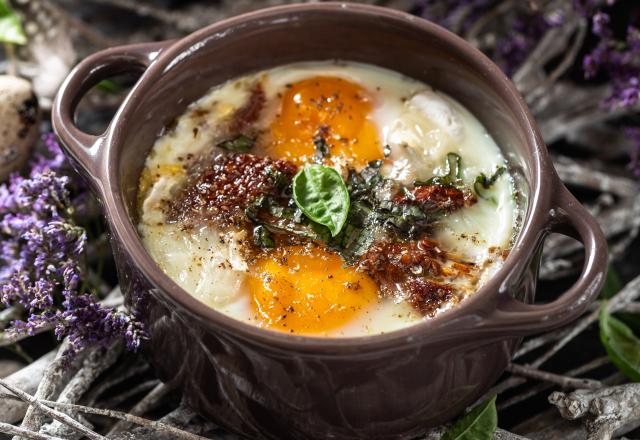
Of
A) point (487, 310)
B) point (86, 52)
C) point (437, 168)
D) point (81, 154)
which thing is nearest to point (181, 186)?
point (81, 154)

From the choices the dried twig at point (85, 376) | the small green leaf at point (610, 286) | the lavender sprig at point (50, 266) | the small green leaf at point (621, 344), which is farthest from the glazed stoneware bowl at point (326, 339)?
the small green leaf at point (610, 286)

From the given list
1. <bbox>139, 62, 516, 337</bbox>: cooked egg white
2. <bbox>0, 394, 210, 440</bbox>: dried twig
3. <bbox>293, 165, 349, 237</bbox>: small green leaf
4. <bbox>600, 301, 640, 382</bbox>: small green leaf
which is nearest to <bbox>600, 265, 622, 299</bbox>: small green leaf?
<bbox>600, 301, 640, 382</bbox>: small green leaf

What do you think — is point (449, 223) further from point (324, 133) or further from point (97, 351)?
point (97, 351)

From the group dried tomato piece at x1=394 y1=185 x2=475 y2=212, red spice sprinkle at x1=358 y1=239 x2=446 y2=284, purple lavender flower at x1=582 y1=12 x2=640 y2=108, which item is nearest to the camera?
A: red spice sprinkle at x1=358 y1=239 x2=446 y2=284

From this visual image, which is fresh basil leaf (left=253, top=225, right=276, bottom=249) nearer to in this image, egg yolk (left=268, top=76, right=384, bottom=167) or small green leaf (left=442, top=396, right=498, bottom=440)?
egg yolk (left=268, top=76, right=384, bottom=167)

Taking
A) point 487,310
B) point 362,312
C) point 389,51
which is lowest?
point 362,312

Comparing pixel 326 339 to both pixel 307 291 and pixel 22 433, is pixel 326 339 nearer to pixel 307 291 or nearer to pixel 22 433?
pixel 307 291

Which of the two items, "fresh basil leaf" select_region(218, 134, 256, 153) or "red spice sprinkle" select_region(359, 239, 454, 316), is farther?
"fresh basil leaf" select_region(218, 134, 256, 153)
